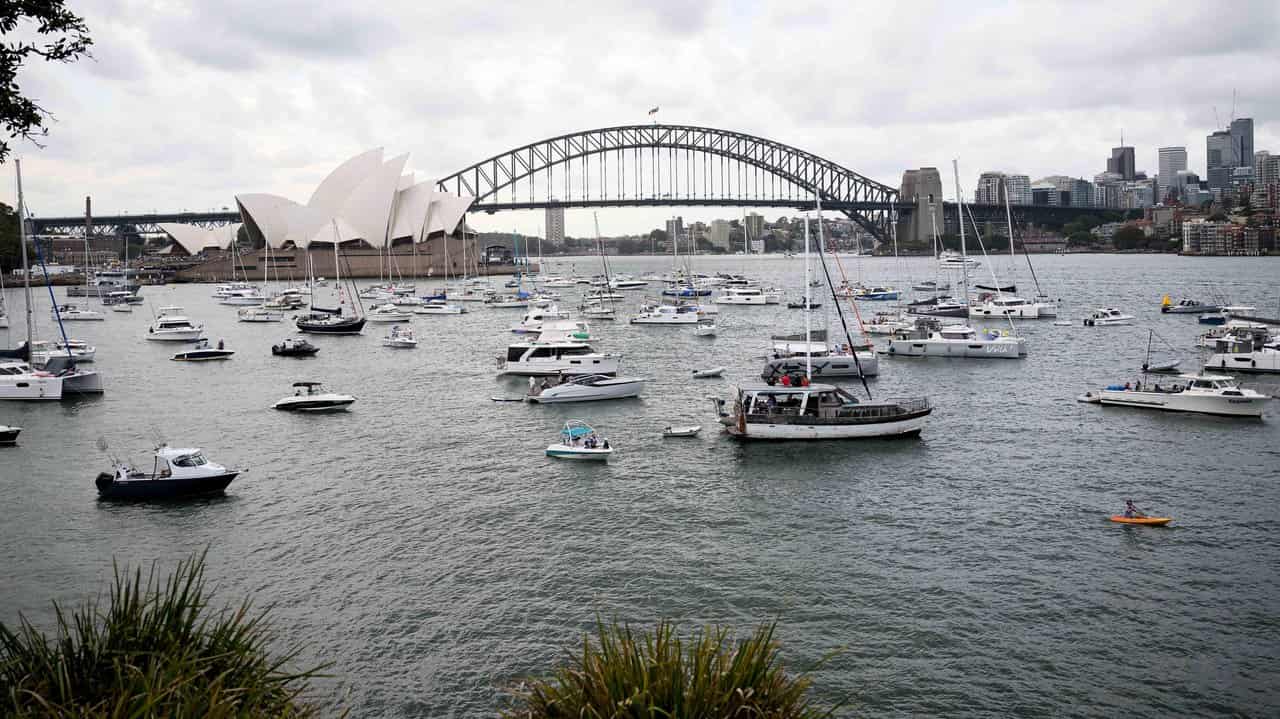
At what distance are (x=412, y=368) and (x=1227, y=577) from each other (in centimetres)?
3553

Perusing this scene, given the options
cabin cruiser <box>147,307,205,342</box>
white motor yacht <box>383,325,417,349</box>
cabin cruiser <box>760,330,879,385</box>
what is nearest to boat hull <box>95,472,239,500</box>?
cabin cruiser <box>760,330,879,385</box>

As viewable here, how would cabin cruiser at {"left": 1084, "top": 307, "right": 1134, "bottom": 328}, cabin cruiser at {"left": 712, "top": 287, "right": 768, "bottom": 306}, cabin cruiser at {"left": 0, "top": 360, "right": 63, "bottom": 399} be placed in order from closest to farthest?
cabin cruiser at {"left": 0, "top": 360, "right": 63, "bottom": 399}, cabin cruiser at {"left": 1084, "top": 307, "right": 1134, "bottom": 328}, cabin cruiser at {"left": 712, "top": 287, "right": 768, "bottom": 306}

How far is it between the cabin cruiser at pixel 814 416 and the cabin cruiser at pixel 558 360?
1187 cm

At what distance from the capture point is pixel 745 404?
28328mm

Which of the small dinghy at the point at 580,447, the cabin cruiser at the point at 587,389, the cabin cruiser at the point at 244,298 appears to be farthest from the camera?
the cabin cruiser at the point at 244,298

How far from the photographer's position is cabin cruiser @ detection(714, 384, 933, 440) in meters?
27.4

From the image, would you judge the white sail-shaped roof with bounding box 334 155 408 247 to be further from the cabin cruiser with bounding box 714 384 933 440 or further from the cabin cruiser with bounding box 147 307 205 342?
the cabin cruiser with bounding box 714 384 933 440

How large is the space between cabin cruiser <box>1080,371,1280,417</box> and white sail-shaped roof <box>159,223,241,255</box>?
15430 centimetres

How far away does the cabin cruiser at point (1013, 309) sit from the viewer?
66750 millimetres

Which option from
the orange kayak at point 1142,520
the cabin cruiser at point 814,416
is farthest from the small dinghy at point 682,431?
the orange kayak at point 1142,520

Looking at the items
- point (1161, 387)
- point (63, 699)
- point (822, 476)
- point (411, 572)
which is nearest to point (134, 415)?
point (411, 572)

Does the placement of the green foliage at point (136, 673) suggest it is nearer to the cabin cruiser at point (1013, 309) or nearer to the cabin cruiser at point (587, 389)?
the cabin cruiser at point (587, 389)

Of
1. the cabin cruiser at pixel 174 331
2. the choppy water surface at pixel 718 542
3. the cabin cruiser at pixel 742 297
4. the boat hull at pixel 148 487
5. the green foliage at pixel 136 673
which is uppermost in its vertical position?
the cabin cruiser at pixel 742 297

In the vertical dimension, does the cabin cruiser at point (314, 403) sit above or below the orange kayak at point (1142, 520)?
above
